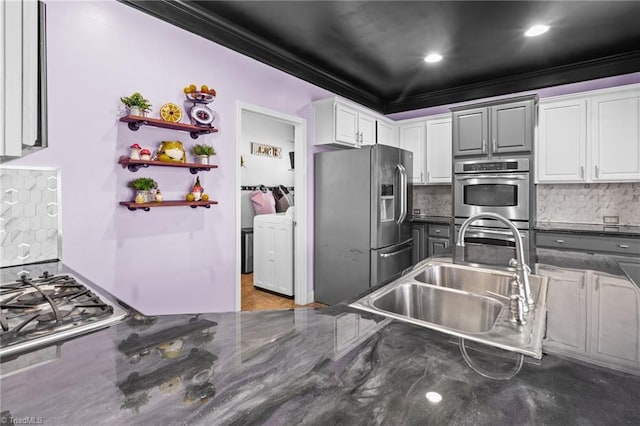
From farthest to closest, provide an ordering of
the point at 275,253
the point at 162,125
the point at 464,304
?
the point at 275,253, the point at 162,125, the point at 464,304

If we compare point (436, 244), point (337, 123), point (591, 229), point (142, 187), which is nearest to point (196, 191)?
point (142, 187)

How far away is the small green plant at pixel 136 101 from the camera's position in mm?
2113

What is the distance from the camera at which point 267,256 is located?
13.6ft

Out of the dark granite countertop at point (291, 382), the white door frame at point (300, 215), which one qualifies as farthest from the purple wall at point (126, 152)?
the dark granite countertop at point (291, 382)

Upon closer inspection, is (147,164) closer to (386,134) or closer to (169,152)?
(169,152)

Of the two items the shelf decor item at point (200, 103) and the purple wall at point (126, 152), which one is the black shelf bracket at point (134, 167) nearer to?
the purple wall at point (126, 152)

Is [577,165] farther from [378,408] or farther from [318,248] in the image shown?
[378,408]

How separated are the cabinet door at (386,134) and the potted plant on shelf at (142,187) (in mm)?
2917

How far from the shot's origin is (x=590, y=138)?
3.37 meters

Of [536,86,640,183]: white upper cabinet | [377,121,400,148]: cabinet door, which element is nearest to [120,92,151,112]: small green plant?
[377,121,400,148]: cabinet door

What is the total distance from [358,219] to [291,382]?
292 cm

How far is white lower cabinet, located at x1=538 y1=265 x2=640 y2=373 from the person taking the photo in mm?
762

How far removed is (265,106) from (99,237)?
1860 millimetres

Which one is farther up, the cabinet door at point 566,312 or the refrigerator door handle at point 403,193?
the refrigerator door handle at point 403,193
